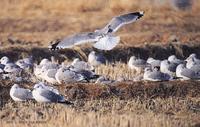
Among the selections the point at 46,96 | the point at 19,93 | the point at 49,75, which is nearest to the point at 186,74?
the point at 49,75

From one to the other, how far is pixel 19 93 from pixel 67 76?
4.85ft

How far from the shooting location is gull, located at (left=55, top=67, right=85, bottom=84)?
13.5 meters

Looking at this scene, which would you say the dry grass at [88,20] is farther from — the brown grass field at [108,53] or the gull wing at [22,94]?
the gull wing at [22,94]

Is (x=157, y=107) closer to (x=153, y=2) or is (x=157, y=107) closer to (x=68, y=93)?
(x=68, y=93)

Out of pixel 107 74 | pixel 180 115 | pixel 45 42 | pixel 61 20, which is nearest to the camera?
pixel 180 115

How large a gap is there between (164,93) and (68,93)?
1533 millimetres

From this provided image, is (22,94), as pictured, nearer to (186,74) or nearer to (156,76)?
(156,76)

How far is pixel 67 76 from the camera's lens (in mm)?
13469

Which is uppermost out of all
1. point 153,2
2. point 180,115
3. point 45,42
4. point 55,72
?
point 153,2

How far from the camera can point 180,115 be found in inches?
445

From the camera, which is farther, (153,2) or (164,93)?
(153,2)

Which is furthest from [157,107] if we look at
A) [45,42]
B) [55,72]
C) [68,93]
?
[45,42]

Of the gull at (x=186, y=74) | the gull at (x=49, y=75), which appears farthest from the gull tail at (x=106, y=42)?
the gull at (x=186, y=74)

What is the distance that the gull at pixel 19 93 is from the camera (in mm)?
12195
